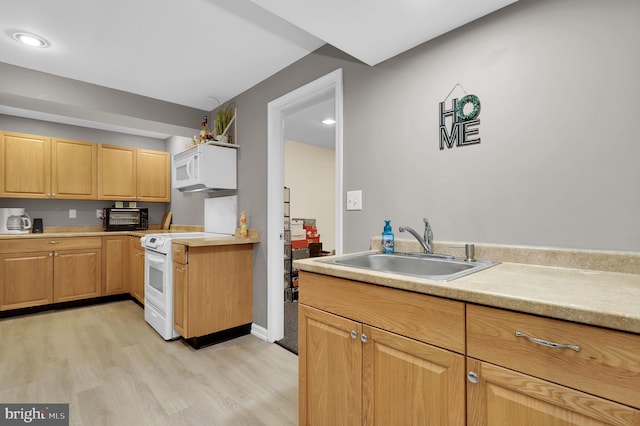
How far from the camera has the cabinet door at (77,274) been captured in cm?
349

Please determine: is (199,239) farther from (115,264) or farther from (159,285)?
(115,264)

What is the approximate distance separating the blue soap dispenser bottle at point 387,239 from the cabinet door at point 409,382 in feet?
2.01

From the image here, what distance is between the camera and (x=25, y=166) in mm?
3543

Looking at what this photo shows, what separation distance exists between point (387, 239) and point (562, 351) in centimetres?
99

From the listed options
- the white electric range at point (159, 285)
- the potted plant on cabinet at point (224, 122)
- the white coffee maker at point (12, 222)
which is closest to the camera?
the white electric range at point (159, 285)

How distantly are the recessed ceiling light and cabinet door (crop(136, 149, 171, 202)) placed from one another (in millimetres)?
2274

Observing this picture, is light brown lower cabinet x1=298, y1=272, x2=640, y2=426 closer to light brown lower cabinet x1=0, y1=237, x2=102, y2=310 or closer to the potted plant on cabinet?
the potted plant on cabinet

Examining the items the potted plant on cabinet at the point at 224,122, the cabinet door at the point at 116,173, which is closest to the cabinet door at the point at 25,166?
the cabinet door at the point at 116,173

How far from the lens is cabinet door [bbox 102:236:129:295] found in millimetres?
3803

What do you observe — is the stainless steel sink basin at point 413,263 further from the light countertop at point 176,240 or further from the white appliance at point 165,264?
the white appliance at point 165,264

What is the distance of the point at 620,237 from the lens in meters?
1.13

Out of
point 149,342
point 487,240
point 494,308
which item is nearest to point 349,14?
point 487,240

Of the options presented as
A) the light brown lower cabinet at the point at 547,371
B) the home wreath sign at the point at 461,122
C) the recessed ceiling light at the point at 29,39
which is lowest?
the light brown lower cabinet at the point at 547,371

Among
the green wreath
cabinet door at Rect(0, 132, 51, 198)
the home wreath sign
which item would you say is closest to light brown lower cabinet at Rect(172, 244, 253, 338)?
the home wreath sign
